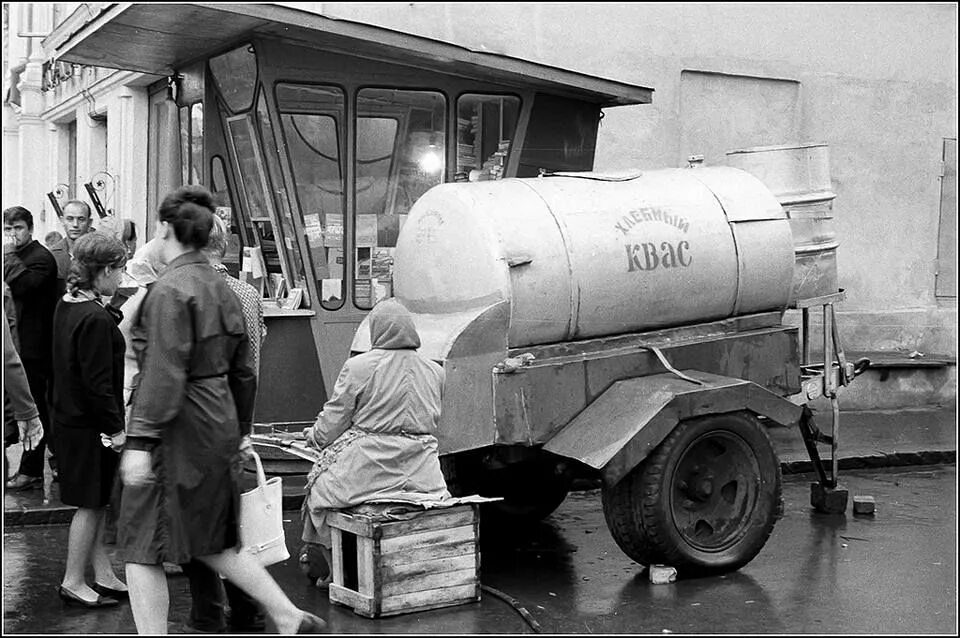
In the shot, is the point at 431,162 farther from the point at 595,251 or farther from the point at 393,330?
the point at 393,330

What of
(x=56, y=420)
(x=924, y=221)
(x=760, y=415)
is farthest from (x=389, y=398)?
(x=924, y=221)

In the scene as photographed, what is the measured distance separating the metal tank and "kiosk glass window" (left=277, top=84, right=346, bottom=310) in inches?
88.1

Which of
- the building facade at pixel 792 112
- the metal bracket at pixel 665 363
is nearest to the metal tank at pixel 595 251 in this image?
the metal bracket at pixel 665 363

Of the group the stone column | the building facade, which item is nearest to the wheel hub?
the building facade

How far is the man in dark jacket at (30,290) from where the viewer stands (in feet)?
27.2

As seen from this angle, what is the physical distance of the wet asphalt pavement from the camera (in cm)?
588

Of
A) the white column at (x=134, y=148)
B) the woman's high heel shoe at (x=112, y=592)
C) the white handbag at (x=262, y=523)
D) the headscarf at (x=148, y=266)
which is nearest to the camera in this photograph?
the white handbag at (x=262, y=523)

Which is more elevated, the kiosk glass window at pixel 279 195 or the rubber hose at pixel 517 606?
the kiosk glass window at pixel 279 195

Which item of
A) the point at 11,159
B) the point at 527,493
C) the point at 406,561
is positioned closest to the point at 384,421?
the point at 406,561

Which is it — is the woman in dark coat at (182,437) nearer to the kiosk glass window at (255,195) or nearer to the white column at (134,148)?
the kiosk glass window at (255,195)

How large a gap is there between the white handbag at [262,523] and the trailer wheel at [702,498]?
5.90 feet

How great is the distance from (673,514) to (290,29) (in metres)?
4.05

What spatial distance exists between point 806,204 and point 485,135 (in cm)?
276

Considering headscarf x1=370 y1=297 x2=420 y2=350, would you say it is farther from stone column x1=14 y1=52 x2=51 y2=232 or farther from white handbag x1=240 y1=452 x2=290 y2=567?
stone column x1=14 y1=52 x2=51 y2=232
